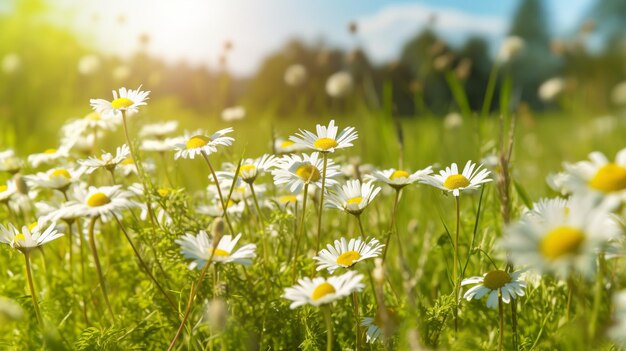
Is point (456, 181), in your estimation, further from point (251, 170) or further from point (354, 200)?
point (251, 170)

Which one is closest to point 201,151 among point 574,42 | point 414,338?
point 414,338

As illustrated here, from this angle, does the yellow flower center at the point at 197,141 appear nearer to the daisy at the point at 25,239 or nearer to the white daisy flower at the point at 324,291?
the daisy at the point at 25,239

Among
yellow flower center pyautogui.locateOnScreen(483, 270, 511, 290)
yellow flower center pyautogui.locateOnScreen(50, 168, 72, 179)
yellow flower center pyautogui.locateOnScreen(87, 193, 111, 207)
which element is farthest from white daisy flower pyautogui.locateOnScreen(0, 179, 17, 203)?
yellow flower center pyautogui.locateOnScreen(483, 270, 511, 290)

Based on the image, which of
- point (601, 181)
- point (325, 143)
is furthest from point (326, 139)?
point (601, 181)

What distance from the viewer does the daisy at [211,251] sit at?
140 cm

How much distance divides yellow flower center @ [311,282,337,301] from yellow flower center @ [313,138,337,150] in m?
0.45

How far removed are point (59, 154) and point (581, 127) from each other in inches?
227

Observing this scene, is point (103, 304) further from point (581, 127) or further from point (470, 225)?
point (581, 127)

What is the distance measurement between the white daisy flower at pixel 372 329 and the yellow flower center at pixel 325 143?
0.47 meters

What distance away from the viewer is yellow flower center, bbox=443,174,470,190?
172 cm

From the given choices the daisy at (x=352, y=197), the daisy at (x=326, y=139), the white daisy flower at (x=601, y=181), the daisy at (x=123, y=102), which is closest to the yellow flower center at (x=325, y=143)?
the daisy at (x=326, y=139)

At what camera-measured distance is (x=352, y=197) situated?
5.78 feet

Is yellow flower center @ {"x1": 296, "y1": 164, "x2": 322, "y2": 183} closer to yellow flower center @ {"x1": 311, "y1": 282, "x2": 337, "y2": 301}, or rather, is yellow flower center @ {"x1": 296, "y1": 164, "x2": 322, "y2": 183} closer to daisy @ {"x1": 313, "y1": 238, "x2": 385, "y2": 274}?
daisy @ {"x1": 313, "y1": 238, "x2": 385, "y2": 274}

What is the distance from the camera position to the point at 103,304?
2287 millimetres
